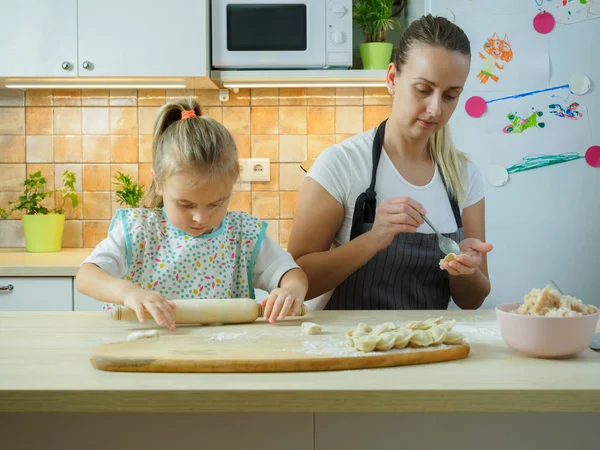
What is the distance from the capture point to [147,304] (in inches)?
43.2

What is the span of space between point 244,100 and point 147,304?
6.17 feet

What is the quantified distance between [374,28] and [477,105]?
585 mm

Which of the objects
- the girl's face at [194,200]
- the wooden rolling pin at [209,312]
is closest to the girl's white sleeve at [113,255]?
the girl's face at [194,200]

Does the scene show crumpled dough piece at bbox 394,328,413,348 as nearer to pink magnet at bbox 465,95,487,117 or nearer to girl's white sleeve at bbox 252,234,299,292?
girl's white sleeve at bbox 252,234,299,292

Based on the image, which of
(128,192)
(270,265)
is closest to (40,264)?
(128,192)

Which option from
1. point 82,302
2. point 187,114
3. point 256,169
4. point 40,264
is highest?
point 187,114

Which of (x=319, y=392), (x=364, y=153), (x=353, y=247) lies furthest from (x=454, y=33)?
(x=319, y=392)

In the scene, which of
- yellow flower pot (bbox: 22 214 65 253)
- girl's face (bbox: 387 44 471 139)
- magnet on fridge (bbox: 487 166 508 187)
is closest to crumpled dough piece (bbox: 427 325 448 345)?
girl's face (bbox: 387 44 471 139)

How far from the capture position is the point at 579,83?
2299mm

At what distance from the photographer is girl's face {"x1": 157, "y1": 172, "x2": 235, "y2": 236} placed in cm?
135

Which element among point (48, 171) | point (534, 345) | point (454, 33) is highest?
point (454, 33)

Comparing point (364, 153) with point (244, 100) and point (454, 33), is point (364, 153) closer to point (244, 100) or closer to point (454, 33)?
point (454, 33)

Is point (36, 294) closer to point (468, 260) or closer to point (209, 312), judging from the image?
point (209, 312)

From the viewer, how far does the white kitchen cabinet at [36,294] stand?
228 centimetres
